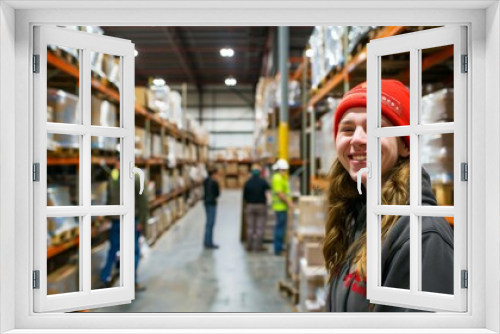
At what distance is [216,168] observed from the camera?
1007cm

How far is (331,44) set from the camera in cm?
407

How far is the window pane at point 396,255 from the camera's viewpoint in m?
1.98

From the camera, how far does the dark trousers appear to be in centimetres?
912

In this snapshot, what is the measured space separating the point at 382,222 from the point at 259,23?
1.12 meters

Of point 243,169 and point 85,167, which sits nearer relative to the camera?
point 85,167

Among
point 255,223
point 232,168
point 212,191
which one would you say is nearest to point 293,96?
point 255,223

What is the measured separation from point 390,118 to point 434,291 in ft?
2.63

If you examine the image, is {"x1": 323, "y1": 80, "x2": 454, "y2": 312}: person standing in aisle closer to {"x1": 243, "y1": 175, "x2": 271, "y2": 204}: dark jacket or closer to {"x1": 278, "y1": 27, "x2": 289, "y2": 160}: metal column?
{"x1": 278, "y1": 27, "x2": 289, "y2": 160}: metal column

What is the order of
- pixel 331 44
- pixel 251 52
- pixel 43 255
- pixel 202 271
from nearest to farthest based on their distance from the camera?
1. pixel 43 255
2. pixel 331 44
3. pixel 202 271
4. pixel 251 52

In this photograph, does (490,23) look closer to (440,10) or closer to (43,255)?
(440,10)

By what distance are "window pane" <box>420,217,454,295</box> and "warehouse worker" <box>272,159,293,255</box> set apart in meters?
5.47

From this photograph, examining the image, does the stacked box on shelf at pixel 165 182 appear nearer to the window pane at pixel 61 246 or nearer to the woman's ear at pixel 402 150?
the window pane at pixel 61 246

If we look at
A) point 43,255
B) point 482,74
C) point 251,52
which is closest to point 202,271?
point 43,255

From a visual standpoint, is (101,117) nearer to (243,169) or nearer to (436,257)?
(436,257)
